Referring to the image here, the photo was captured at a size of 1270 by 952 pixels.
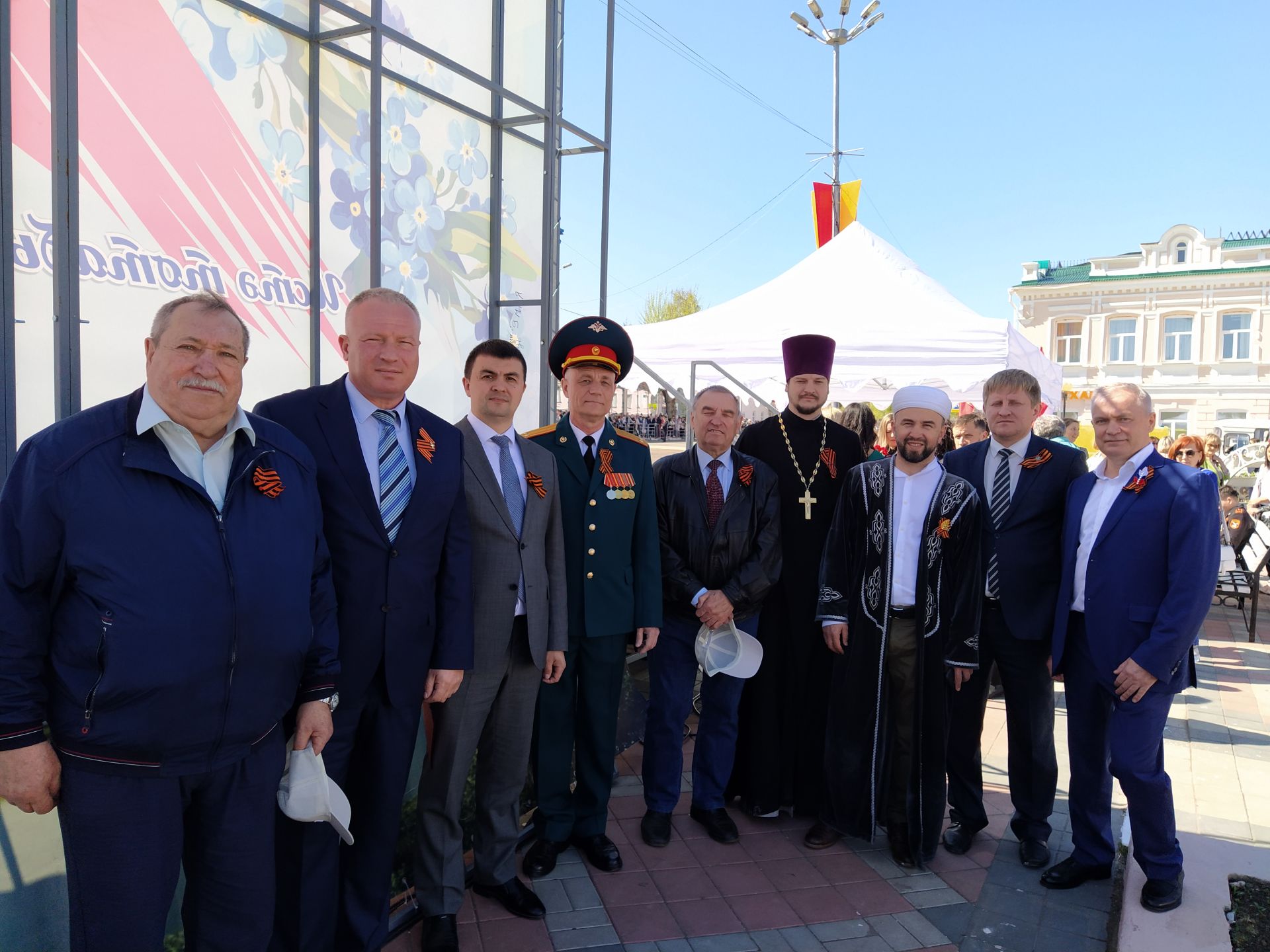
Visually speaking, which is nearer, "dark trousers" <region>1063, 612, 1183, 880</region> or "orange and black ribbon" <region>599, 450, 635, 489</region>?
"dark trousers" <region>1063, 612, 1183, 880</region>

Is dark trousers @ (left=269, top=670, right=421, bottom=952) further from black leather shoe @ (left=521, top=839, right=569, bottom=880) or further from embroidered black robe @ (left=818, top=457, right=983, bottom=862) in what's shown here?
embroidered black robe @ (left=818, top=457, right=983, bottom=862)

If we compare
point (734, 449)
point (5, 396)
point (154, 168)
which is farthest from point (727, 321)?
point (5, 396)

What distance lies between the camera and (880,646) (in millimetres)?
3336

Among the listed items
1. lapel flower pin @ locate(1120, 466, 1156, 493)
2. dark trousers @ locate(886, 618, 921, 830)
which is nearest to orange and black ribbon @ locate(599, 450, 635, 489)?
dark trousers @ locate(886, 618, 921, 830)

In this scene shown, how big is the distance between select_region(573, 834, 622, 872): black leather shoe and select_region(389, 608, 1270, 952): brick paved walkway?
4 centimetres

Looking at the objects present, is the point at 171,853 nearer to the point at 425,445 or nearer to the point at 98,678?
the point at 98,678

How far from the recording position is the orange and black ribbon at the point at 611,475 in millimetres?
3131

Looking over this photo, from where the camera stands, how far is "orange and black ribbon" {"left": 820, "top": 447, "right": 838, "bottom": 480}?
3.80 metres

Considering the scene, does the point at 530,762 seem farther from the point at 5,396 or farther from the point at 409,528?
the point at 5,396

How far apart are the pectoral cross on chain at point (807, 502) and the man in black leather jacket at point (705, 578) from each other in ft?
0.73

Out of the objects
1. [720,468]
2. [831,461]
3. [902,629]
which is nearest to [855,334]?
[831,461]

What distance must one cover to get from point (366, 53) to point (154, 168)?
1.11m

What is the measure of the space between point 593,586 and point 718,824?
1285 mm

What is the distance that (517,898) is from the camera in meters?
2.87
